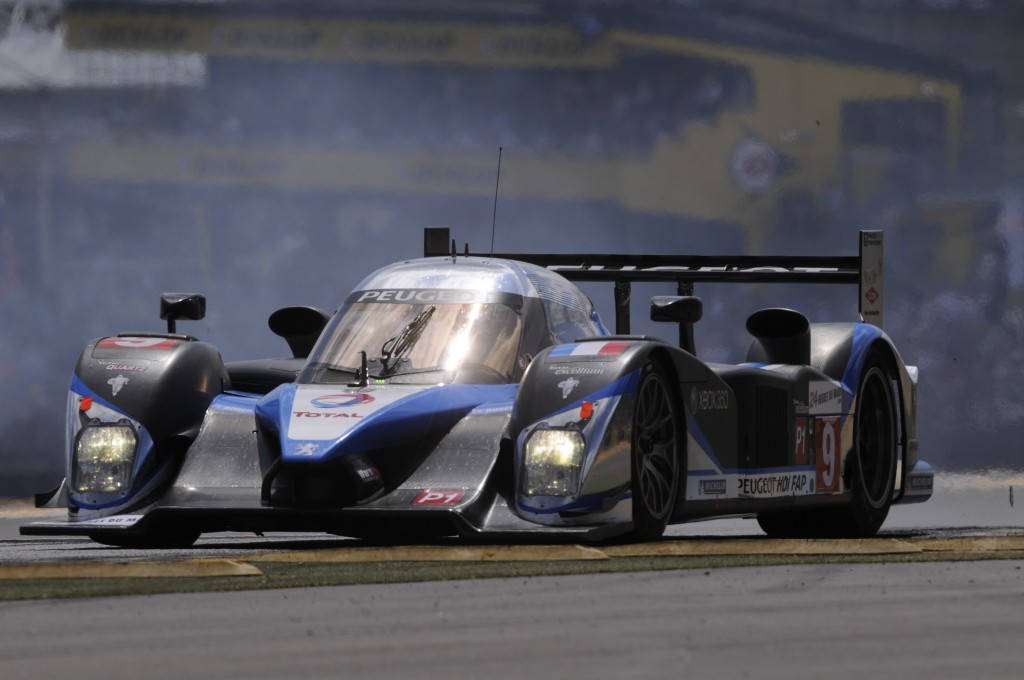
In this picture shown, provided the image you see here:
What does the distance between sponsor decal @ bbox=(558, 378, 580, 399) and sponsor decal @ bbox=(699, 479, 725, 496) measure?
3.67 feet

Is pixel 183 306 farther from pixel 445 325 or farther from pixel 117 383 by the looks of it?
pixel 445 325

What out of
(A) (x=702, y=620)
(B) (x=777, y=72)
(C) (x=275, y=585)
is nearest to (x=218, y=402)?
(C) (x=275, y=585)

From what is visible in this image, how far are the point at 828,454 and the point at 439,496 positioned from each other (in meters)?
2.95

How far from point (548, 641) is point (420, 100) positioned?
2111 cm

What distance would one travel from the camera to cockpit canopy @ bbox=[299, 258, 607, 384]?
9633 mm

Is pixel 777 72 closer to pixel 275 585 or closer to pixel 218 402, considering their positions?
pixel 218 402

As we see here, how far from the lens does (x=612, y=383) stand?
8727mm

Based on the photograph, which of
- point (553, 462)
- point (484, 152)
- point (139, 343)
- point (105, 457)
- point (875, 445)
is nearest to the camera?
point (553, 462)

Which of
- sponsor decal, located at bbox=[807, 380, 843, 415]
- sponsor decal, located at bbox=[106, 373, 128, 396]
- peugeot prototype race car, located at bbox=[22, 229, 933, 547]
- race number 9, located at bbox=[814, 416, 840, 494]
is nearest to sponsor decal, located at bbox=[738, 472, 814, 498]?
peugeot prototype race car, located at bbox=[22, 229, 933, 547]

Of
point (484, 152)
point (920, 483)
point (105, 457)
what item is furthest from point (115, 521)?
point (484, 152)

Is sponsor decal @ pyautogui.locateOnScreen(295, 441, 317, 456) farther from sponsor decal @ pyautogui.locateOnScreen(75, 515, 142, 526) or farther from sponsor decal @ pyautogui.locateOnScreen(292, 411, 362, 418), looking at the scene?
sponsor decal @ pyautogui.locateOnScreen(75, 515, 142, 526)

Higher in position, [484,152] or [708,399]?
[484,152]

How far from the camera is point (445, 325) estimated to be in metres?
9.80

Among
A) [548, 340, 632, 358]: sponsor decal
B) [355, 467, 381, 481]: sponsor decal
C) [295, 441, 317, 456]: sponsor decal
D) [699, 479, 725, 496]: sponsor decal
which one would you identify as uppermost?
[548, 340, 632, 358]: sponsor decal
